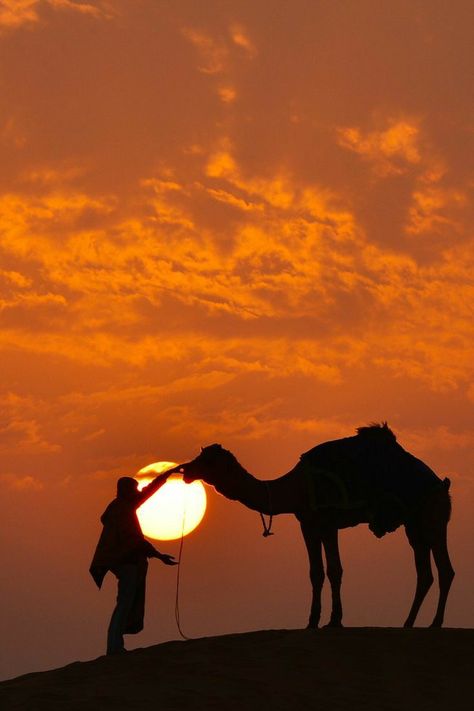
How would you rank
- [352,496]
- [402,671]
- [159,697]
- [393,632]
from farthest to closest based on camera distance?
[352,496]
[393,632]
[402,671]
[159,697]

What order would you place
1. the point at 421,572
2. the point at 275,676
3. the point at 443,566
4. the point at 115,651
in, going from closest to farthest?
the point at 275,676, the point at 115,651, the point at 443,566, the point at 421,572

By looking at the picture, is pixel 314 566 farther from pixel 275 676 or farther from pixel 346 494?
pixel 275 676

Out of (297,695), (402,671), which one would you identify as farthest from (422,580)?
(297,695)

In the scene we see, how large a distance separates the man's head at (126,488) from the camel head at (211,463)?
112 centimetres

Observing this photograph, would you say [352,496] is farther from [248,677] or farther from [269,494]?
[248,677]

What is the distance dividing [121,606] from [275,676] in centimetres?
317

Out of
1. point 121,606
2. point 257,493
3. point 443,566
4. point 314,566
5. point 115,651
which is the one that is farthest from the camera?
point 443,566

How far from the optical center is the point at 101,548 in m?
21.0

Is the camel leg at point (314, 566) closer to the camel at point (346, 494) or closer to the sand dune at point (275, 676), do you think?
the camel at point (346, 494)

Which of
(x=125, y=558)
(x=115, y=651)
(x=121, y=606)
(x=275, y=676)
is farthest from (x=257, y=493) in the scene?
(x=275, y=676)

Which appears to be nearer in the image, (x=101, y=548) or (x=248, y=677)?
(x=248, y=677)

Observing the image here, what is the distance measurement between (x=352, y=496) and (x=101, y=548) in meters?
4.15

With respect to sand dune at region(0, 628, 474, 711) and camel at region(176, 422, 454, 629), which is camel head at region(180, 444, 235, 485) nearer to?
camel at region(176, 422, 454, 629)

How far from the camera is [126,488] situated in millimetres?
21172
